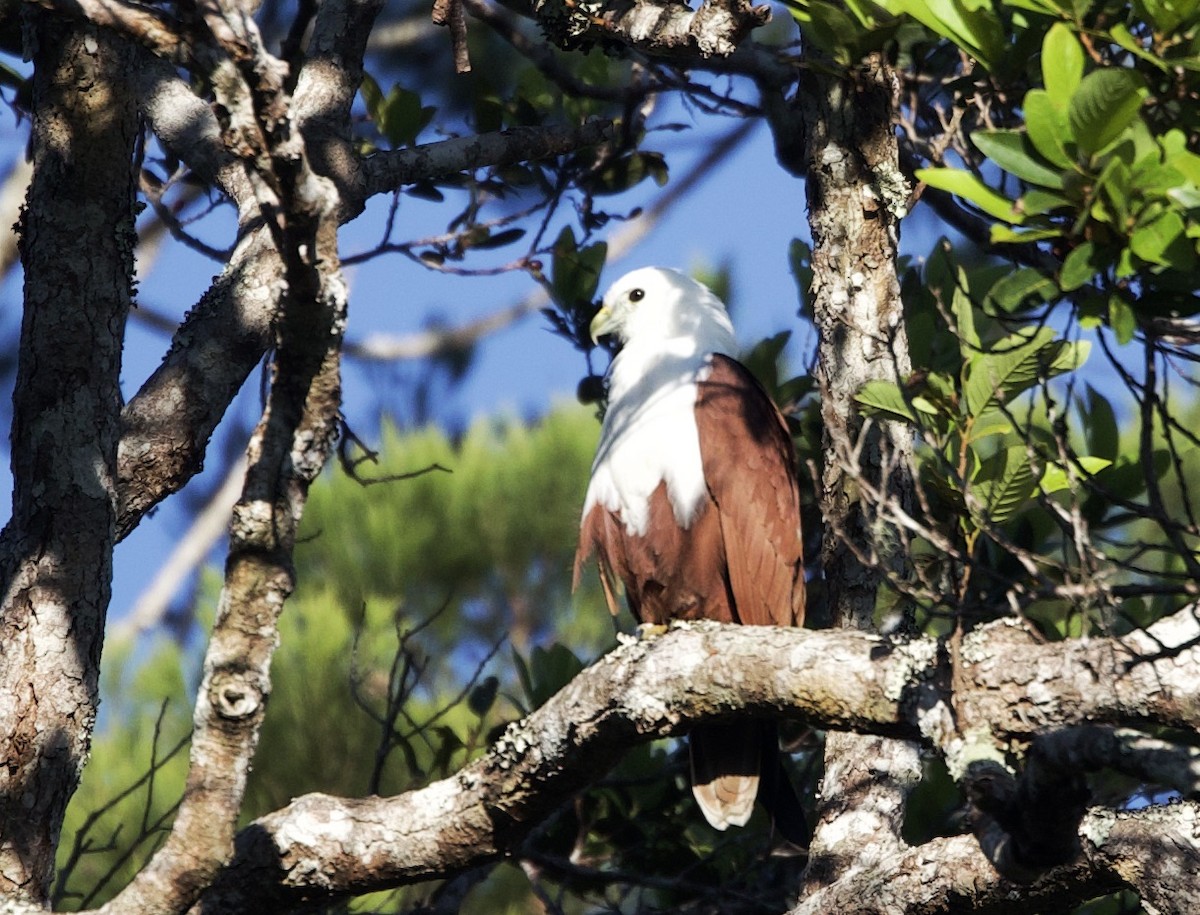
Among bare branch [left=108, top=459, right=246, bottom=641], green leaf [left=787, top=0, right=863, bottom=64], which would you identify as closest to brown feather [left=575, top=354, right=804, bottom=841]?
green leaf [left=787, top=0, right=863, bottom=64]

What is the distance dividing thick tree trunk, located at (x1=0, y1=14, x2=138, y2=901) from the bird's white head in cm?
164

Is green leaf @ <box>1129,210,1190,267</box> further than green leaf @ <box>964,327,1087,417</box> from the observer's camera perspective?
No

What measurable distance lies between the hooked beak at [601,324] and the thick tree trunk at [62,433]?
5.17ft

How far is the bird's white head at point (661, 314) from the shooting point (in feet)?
14.4

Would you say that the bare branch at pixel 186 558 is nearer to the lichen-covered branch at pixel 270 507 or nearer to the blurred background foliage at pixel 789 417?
the blurred background foliage at pixel 789 417

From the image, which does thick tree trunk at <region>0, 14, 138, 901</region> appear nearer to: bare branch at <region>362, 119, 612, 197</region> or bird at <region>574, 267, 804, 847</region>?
bare branch at <region>362, 119, 612, 197</region>

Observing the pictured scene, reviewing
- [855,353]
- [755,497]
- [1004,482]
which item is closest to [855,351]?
→ [855,353]

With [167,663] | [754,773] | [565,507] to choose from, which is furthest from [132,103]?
[565,507]

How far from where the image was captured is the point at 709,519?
157 inches

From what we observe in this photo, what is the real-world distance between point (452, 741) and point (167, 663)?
377 cm

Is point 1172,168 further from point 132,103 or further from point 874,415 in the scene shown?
point 132,103

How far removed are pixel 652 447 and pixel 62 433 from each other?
1635mm

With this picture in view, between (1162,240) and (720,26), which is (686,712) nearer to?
(1162,240)

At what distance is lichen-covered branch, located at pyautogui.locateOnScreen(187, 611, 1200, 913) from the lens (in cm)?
204
